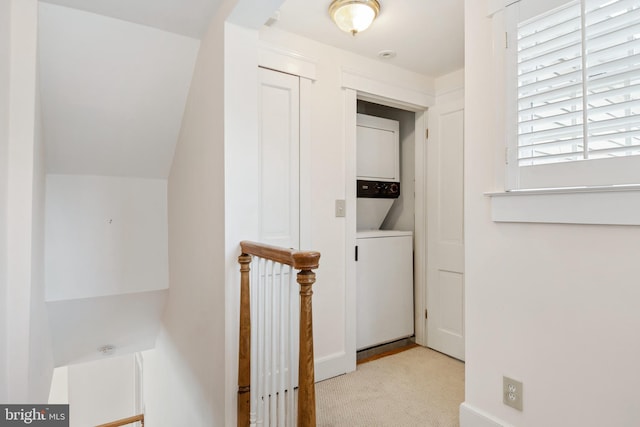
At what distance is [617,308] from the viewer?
1270 mm

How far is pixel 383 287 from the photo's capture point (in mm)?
3004

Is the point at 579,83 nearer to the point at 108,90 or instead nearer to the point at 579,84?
the point at 579,84

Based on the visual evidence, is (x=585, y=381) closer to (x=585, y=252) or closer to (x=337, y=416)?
(x=585, y=252)

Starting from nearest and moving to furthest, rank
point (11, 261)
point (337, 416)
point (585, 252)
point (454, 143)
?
1. point (585, 252)
2. point (11, 261)
3. point (337, 416)
4. point (454, 143)

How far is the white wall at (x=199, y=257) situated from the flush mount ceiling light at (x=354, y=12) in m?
0.61

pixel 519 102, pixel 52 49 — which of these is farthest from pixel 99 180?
pixel 519 102

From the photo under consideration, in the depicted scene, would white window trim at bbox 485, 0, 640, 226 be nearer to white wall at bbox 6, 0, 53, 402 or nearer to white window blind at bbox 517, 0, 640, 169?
white window blind at bbox 517, 0, 640, 169

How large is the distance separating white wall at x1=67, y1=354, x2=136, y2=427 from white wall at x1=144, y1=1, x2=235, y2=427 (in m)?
1.89

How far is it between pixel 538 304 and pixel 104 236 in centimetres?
282

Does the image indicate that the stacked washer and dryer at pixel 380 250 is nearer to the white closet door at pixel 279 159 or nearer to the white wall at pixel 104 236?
the white closet door at pixel 279 159

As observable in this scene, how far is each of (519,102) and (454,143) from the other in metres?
1.43

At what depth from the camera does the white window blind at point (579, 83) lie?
1.22 m

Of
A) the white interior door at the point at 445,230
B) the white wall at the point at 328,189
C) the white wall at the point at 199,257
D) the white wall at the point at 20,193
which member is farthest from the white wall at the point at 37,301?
the white interior door at the point at 445,230

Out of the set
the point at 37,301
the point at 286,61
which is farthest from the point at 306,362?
the point at 286,61
